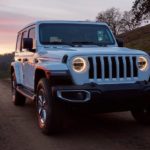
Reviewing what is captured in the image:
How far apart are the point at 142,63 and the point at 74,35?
203cm

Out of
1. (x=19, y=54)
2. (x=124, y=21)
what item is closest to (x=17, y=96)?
(x=19, y=54)

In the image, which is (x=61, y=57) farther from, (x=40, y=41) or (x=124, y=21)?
(x=124, y=21)

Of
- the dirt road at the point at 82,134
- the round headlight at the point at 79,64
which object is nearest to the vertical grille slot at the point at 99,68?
the round headlight at the point at 79,64

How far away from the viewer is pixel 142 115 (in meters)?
8.84

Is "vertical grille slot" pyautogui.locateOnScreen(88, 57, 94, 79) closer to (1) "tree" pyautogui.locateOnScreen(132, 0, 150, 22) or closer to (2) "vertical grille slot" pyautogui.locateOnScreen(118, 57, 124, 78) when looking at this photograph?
(2) "vertical grille slot" pyautogui.locateOnScreen(118, 57, 124, 78)

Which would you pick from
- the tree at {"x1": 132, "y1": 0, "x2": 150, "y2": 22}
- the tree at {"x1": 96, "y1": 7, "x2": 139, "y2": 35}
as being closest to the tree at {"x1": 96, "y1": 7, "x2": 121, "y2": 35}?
the tree at {"x1": 96, "y1": 7, "x2": 139, "y2": 35}

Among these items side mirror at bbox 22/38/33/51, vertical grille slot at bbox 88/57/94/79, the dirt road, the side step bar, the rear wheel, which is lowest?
the dirt road

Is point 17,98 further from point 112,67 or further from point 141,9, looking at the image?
point 141,9

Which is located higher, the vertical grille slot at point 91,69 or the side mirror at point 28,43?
the side mirror at point 28,43

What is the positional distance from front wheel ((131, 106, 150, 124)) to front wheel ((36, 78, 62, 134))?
1735 millimetres

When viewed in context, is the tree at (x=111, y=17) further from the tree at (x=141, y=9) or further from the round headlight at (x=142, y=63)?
the round headlight at (x=142, y=63)

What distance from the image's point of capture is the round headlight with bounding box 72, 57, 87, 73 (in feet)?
25.4

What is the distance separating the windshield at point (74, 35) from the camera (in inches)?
371

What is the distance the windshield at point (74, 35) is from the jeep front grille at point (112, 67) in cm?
163
